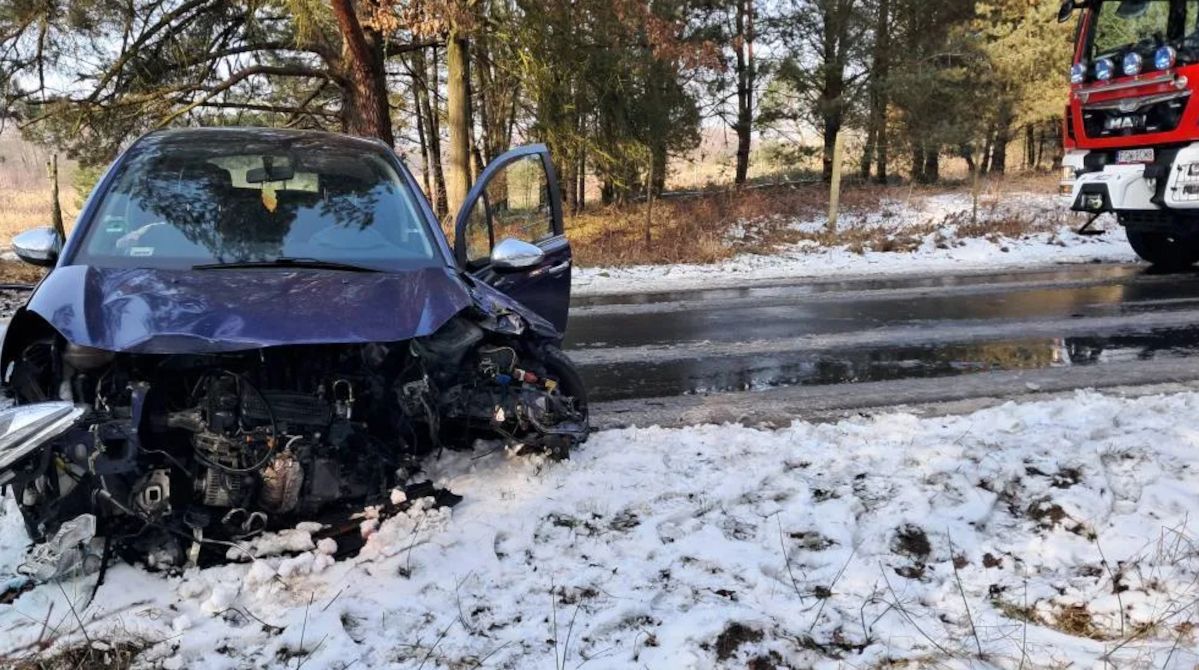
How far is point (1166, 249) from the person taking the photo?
10852mm

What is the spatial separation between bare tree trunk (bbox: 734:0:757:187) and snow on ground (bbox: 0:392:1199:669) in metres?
23.3

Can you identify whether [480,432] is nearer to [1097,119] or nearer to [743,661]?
[743,661]

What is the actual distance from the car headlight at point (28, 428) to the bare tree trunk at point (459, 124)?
40.3 ft

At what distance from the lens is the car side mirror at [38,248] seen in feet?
11.6

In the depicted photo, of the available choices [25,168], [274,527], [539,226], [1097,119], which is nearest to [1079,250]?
[1097,119]

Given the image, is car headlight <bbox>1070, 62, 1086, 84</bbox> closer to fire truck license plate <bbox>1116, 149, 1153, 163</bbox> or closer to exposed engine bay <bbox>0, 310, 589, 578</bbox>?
fire truck license plate <bbox>1116, 149, 1153, 163</bbox>

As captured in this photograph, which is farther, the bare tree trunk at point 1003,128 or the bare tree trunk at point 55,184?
the bare tree trunk at point 1003,128

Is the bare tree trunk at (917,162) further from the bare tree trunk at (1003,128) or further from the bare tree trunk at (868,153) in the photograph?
the bare tree trunk at (1003,128)

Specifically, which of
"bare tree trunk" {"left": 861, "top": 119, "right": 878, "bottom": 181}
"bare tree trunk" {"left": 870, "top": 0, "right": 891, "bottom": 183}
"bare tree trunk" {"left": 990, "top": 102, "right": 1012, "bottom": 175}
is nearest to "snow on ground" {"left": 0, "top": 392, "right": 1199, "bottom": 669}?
"bare tree trunk" {"left": 990, "top": 102, "right": 1012, "bottom": 175}

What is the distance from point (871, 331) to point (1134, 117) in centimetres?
470

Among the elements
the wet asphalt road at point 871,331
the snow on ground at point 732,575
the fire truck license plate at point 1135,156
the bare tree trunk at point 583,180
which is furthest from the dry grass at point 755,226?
the snow on ground at point 732,575

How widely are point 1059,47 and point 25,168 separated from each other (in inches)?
1057

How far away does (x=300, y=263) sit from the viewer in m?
3.40

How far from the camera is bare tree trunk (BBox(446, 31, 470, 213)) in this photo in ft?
47.8
